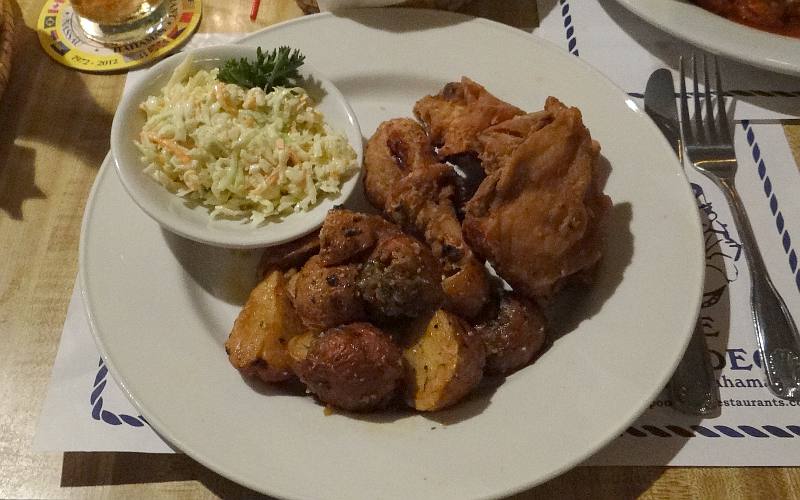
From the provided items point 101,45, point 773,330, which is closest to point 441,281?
point 773,330

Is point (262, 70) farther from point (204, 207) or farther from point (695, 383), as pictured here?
point (695, 383)

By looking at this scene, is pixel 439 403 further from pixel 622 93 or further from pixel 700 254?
pixel 622 93

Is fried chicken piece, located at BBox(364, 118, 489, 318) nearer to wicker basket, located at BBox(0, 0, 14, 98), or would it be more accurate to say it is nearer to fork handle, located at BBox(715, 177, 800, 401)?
fork handle, located at BBox(715, 177, 800, 401)

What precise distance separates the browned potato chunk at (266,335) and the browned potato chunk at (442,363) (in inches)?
14.0

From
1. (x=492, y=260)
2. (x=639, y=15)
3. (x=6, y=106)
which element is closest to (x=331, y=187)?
(x=492, y=260)

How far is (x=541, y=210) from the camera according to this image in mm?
1751

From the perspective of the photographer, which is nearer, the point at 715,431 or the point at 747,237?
the point at 715,431

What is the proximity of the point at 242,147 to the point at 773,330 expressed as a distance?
1806mm

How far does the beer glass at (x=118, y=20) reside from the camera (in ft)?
8.96

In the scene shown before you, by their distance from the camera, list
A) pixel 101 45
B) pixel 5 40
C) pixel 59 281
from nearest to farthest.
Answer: pixel 59 281 < pixel 5 40 < pixel 101 45

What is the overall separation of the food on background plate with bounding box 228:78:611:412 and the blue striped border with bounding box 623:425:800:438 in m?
0.37

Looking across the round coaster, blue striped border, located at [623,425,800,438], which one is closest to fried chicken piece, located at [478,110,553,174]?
blue striped border, located at [623,425,800,438]

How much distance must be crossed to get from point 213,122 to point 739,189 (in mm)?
1902

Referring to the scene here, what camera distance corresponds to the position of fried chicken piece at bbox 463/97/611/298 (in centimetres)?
175
